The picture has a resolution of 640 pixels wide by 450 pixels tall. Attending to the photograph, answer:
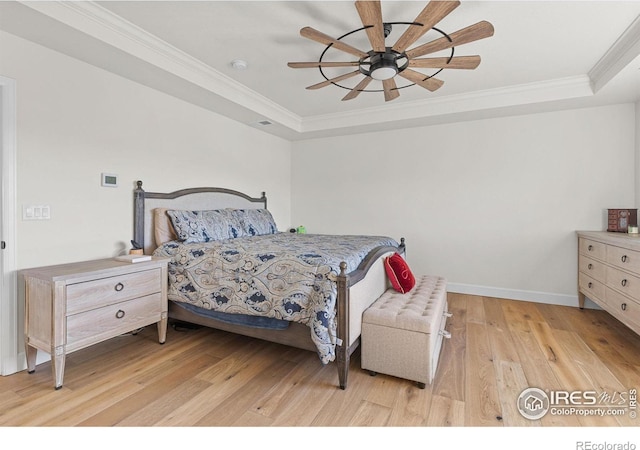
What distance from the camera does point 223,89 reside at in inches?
131

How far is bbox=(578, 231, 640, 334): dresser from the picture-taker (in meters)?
2.59

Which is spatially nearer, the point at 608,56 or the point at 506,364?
the point at 506,364

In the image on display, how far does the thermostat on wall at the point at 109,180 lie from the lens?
2.77 m

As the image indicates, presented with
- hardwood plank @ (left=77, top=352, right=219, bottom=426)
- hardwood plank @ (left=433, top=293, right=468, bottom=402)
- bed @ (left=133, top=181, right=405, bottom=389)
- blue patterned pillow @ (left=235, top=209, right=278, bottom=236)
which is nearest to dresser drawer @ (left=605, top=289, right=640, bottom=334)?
hardwood plank @ (left=433, top=293, right=468, bottom=402)

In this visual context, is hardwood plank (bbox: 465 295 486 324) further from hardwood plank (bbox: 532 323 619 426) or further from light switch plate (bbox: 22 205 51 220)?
light switch plate (bbox: 22 205 51 220)

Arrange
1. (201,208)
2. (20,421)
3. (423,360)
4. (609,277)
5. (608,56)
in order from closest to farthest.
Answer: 1. (20,421)
2. (423,360)
3. (608,56)
4. (609,277)
5. (201,208)

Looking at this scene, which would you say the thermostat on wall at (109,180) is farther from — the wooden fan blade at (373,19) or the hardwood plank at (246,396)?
the wooden fan blade at (373,19)

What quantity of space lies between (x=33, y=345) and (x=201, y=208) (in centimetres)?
196

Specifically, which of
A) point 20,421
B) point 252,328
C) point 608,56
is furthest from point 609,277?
point 20,421

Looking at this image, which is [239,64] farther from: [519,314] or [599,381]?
[519,314]

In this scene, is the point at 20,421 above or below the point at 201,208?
below

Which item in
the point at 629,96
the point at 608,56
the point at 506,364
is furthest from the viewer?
the point at 629,96

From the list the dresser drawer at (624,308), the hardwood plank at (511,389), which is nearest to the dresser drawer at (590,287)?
the dresser drawer at (624,308)
